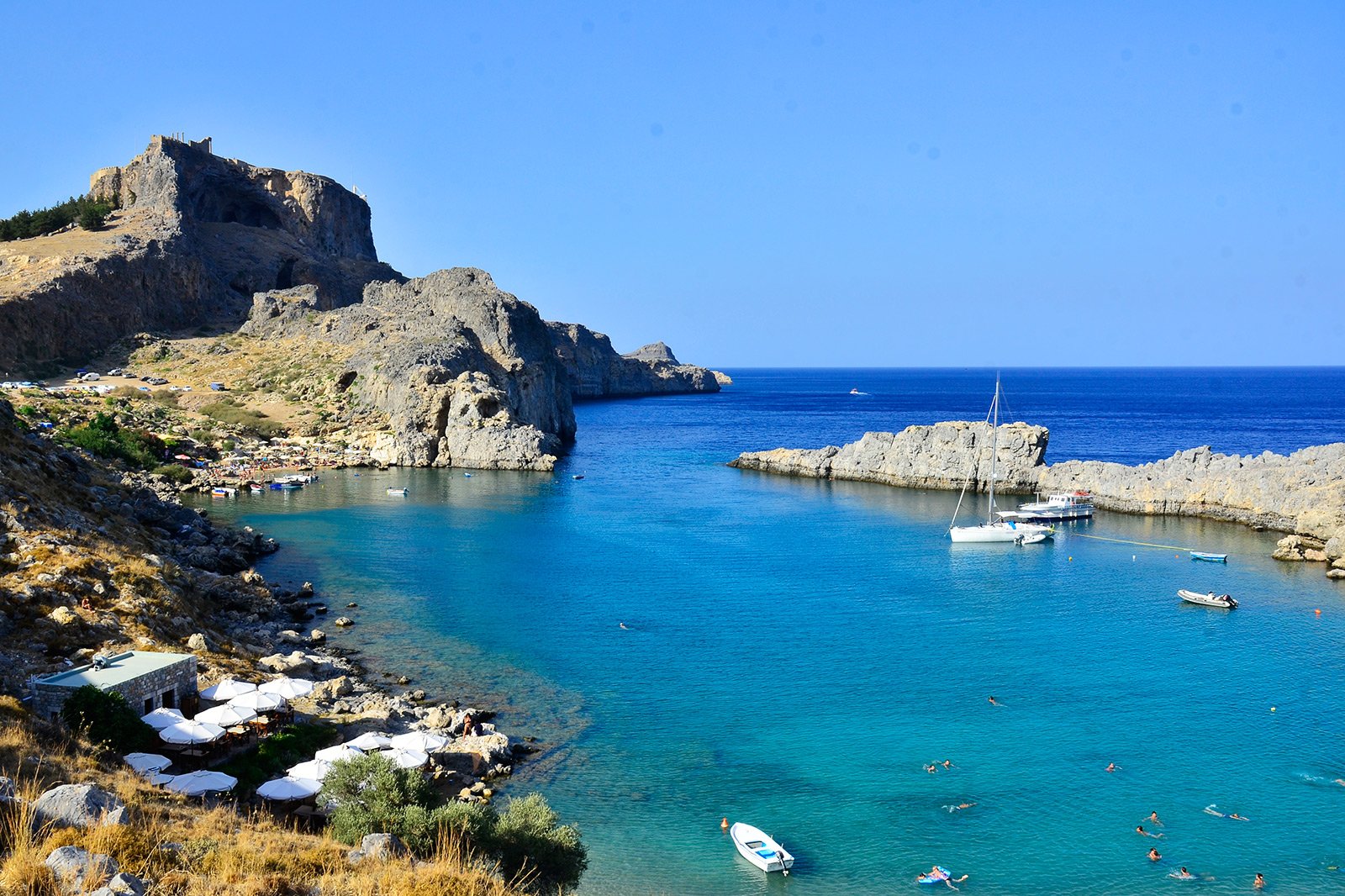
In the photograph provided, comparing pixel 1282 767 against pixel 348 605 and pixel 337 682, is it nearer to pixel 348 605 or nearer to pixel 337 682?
pixel 337 682

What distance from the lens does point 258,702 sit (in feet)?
75.9

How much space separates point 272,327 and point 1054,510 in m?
79.6

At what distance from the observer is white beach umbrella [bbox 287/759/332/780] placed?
804 inches

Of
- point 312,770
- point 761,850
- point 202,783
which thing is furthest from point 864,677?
point 202,783

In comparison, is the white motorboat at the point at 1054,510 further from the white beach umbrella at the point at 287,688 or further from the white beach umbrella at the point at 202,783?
the white beach umbrella at the point at 202,783

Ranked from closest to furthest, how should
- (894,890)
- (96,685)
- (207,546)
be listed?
(894,890), (96,685), (207,546)

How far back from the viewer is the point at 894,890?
1911cm

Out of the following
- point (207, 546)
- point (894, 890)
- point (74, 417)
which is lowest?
point (894, 890)

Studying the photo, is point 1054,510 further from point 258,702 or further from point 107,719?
point 107,719

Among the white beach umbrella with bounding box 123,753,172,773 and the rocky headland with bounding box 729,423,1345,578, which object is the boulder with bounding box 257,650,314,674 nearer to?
the white beach umbrella with bounding box 123,753,172,773

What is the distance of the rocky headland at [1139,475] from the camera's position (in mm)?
53553

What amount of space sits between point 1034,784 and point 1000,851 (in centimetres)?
364

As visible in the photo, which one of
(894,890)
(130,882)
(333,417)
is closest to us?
(130,882)

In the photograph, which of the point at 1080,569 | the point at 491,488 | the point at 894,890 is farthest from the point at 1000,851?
the point at 491,488
